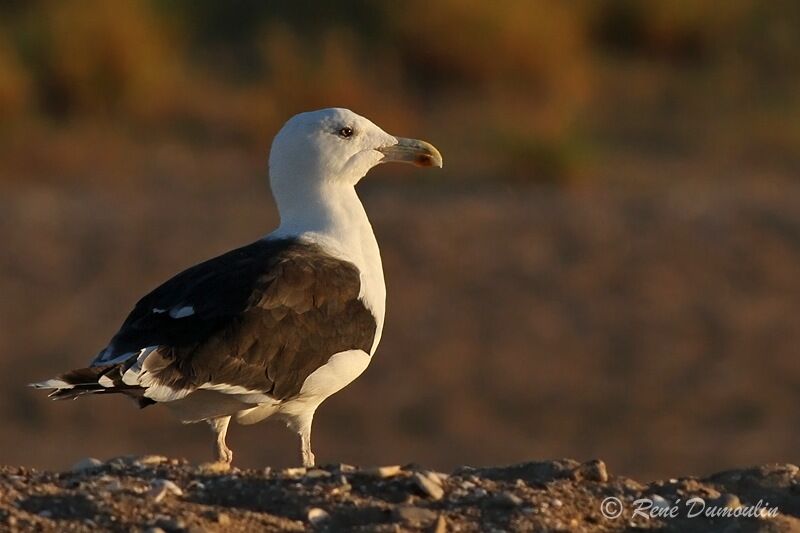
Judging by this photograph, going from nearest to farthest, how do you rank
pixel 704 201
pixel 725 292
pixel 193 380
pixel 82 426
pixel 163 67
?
pixel 193 380 < pixel 82 426 < pixel 725 292 < pixel 704 201 < pixel 163 67

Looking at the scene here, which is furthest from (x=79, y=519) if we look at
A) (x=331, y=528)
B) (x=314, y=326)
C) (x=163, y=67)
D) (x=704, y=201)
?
(x=163, y=67)

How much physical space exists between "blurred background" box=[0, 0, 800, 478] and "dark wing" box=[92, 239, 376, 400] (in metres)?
7.27

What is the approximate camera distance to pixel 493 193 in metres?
21.3

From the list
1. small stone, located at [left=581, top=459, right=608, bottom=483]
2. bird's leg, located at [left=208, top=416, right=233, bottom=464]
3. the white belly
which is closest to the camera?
small stone, located at [left=581, top=459, right=608, bottom=483]

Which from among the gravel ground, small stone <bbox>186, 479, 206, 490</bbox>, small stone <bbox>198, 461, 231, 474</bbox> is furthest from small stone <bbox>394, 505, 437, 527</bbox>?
small stone <bbox>198, 461, 231, 474</bbox>

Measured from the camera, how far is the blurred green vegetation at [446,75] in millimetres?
22922

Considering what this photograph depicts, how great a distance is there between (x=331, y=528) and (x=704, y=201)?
13.2 m

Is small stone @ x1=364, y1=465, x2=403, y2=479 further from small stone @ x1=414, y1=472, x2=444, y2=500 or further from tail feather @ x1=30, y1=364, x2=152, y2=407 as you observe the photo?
tail feather @ x1=30, y1=364, x2=152, y2=407

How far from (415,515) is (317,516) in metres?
0.38

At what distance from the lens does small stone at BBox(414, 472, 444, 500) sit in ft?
28.3

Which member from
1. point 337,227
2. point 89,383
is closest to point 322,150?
point 337,227

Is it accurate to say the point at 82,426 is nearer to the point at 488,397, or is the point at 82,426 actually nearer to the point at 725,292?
the point at 488,397

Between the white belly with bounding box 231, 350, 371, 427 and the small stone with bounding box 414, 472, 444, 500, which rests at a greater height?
the white belly with bounding box 231, 350, 371, 427

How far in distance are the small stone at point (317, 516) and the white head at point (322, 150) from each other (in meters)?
2.91
